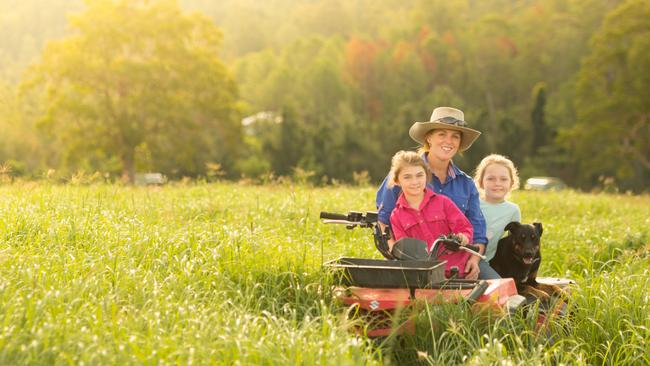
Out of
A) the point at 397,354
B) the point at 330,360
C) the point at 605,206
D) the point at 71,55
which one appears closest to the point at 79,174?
the point at 397,354

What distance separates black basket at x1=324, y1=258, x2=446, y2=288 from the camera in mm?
4820

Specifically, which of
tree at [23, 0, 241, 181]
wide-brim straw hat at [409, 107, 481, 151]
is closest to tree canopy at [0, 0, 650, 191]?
tree at [23, 0, 241, 181]

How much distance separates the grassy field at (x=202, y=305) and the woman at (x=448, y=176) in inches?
25.1

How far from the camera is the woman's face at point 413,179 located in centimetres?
553

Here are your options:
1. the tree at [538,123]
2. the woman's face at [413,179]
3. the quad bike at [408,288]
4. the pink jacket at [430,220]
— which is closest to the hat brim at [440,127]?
the woman's face at [413,179]

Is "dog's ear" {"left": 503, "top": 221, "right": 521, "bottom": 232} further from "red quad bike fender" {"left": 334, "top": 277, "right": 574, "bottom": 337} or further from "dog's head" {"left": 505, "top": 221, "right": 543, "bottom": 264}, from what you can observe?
"red quad bike fender" {"left": 334, "top": 277, "right": 574, "bottom": 337}

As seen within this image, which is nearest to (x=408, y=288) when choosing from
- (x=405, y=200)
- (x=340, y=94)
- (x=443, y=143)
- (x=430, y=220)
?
(x=430, y=220)

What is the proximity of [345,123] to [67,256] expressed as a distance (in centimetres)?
3749

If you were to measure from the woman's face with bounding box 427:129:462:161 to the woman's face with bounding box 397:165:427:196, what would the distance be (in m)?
0.54

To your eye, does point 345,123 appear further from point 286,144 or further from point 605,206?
point 605,206

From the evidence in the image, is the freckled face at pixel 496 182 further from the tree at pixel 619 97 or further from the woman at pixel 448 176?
the tree at pixel 619 97

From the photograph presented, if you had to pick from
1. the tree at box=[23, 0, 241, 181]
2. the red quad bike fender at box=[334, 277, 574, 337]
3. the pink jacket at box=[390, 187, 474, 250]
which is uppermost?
the tree at box=[23, 0, 241, 181]

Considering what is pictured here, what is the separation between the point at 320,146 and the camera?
132 feet

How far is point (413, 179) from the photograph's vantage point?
552 centimetres
